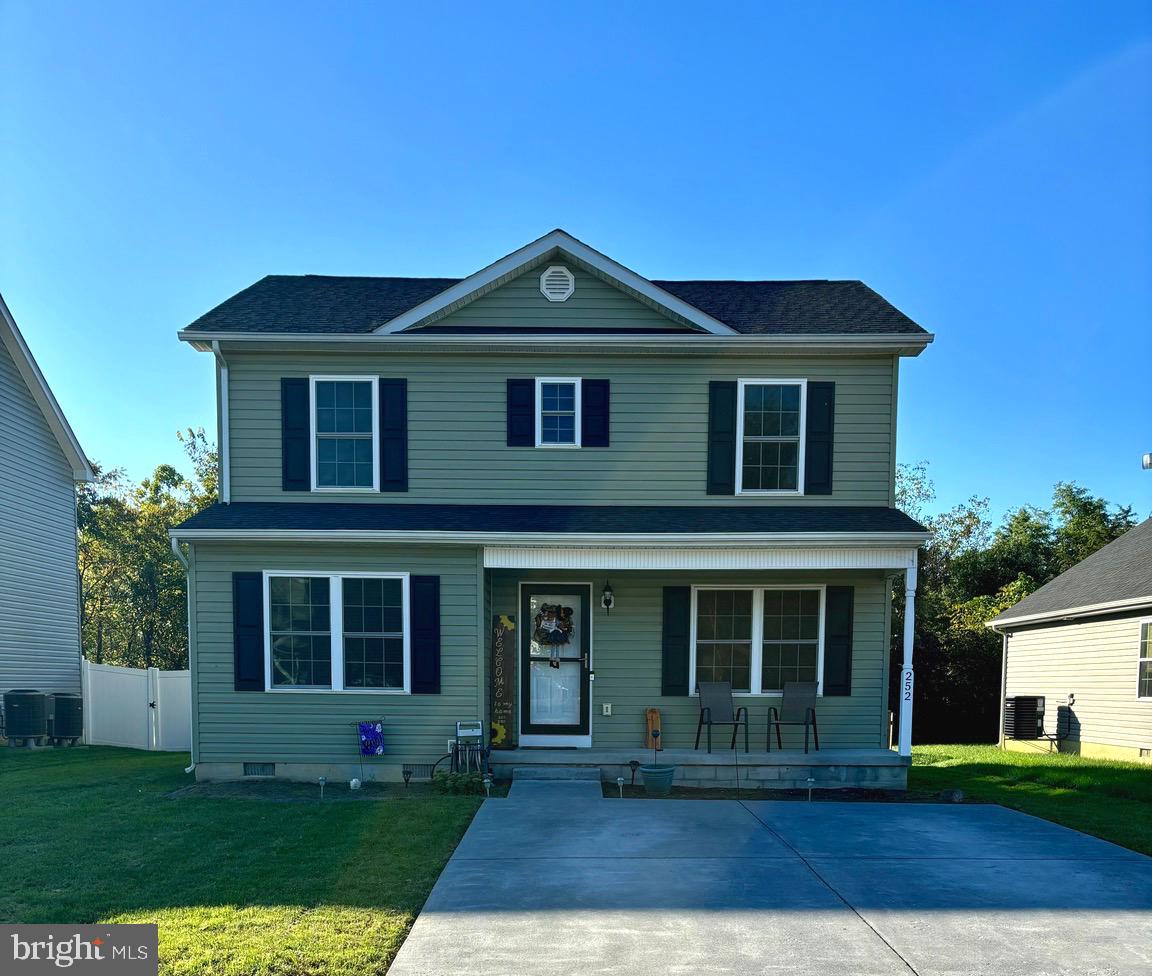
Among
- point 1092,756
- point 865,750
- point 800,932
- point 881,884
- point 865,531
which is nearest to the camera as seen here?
point 800,932

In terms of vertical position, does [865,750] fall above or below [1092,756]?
above

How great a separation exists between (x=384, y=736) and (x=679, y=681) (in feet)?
12.2

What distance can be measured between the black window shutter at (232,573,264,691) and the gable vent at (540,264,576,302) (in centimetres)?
514

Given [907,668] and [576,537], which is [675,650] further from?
[907,668]

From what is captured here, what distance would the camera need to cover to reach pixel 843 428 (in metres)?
9.71

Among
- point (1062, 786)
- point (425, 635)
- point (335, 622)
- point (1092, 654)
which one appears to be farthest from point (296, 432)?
point (1092, 654)

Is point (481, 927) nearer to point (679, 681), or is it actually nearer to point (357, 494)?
point (679, 681)

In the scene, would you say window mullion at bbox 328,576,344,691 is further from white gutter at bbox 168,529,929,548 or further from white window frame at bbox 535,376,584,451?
white window frame at bbox 535,376,584,451

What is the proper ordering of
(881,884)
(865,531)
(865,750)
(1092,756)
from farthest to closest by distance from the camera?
(1092,756) → (865,750) → (865,531) → (881,884)

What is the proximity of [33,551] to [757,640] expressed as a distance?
12956 mm

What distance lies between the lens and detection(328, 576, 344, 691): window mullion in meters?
8.98

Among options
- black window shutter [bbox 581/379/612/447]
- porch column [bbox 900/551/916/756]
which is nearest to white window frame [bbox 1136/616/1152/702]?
porch column [bbox 900/551/916/756]

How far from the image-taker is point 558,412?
973cm

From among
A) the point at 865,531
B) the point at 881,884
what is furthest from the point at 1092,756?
the point at 881,884
